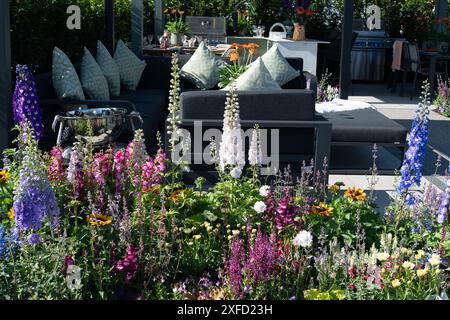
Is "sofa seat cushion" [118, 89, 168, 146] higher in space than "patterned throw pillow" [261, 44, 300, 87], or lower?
lower

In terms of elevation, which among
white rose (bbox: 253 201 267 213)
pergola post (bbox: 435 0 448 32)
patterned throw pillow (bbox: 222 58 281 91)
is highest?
pergola post (bbox: 435 0 448 32)

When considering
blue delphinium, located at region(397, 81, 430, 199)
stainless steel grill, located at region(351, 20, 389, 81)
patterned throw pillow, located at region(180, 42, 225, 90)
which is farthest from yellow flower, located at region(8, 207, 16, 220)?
stainless steel grill, located at region(351, 20, 389, 81)

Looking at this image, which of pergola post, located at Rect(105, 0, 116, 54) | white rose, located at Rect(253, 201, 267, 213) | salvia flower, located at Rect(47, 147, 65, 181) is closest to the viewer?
white rose, located at Rect(253, 201, 267, 213)

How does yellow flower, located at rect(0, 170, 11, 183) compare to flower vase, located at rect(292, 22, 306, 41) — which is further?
flower vase, located at rect(292, 22, 306, 41)

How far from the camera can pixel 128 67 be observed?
7547 millimetres

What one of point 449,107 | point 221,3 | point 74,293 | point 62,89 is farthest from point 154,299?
point 221,3

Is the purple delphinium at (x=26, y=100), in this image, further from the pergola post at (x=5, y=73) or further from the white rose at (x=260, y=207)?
the white rose at (x=260, y=207)

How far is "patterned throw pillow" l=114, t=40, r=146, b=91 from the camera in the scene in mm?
7488

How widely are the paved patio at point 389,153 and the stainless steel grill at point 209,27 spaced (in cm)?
Result: 237

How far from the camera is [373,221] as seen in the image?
333 cm

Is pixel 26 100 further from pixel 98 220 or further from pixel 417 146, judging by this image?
pixel 417 146

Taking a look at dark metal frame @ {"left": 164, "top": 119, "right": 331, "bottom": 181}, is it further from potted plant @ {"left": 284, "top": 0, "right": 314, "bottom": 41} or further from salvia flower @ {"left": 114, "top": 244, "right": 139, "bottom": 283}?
potted plant @ {"left": 284, "top": 0, "right": 314, "bottom": 41}

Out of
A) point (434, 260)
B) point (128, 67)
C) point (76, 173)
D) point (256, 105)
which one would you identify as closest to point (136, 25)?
point (128, 67)

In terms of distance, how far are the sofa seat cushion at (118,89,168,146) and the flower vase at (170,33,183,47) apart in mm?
3059
